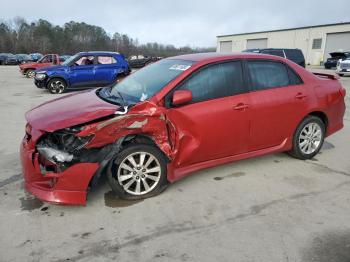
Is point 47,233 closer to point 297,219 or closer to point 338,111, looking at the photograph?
point 297,219

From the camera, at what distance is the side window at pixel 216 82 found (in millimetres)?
4148

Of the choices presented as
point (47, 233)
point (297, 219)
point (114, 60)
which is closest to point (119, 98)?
point (47, 233)

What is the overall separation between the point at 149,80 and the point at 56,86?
10860 millimetres

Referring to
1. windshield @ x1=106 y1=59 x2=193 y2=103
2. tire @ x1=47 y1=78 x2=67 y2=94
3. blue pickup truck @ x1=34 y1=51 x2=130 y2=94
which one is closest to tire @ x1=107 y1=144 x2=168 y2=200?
windshield @ x1=106 y1=59 x2=193 y2=103

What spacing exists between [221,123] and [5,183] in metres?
2.90

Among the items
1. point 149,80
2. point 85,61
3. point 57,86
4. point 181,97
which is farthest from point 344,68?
point 181,97

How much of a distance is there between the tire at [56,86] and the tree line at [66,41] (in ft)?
168

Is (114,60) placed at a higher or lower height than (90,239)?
higher

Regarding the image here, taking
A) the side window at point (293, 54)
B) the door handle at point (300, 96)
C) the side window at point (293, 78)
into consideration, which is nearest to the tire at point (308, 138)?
the door handle at point (300, 96)

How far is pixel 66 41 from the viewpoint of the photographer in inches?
3174

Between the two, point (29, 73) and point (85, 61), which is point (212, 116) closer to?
point (85, 61)

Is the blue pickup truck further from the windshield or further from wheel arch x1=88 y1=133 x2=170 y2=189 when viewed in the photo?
wheel arch x1=88 y1=133 x2=170 y2=189

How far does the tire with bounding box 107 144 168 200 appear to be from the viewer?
378 cm

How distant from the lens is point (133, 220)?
354 centimetres
